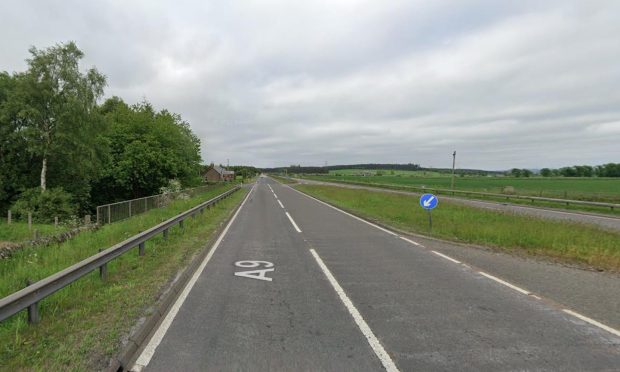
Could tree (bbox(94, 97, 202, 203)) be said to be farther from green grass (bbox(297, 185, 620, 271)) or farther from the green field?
the green field

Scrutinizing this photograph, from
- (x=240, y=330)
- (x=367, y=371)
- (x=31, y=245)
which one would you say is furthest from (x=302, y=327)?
(x=31, y=245)

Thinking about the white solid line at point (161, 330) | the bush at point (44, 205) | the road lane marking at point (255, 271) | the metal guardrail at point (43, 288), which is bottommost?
the bush at point (44, 205)

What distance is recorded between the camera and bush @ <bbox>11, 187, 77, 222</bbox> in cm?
2476

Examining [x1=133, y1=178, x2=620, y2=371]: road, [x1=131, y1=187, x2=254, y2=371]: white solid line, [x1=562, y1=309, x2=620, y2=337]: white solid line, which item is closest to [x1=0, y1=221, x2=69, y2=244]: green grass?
[x1=131, y1=187, x2=254, y2=371]: white solid line

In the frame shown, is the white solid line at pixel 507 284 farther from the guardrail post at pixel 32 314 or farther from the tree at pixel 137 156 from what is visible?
the tree at pixel 137 156

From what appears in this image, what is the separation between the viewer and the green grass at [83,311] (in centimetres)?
347

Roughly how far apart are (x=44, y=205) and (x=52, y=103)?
339 inches

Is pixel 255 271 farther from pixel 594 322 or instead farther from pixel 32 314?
pixel 594 322

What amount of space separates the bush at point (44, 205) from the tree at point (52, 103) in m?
1.32

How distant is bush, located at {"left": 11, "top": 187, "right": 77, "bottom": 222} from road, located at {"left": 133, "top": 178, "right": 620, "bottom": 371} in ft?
79.0

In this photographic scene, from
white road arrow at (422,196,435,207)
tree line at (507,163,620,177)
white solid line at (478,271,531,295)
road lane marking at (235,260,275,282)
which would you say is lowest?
road lane marking at (235,260,275,282)

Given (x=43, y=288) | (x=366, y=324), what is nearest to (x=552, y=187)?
(x=366, y=324)

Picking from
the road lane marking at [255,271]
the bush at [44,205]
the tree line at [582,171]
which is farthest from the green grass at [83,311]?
the tree line at [582,171]

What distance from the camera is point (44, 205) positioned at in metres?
25.1
